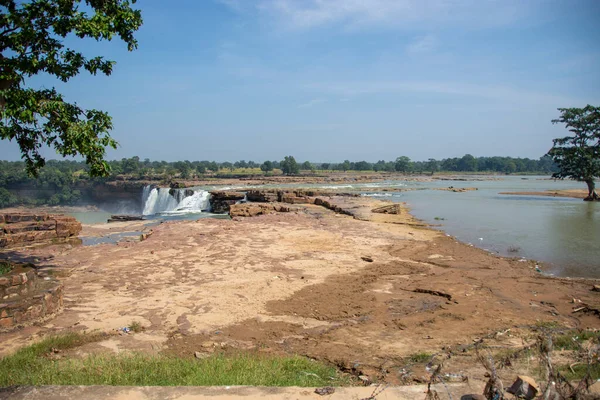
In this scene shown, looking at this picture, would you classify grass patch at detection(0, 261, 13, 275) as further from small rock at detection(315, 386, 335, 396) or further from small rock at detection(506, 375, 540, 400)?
small rock at detection(506, 375, 540, 400)

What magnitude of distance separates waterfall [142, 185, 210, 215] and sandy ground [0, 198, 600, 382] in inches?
865

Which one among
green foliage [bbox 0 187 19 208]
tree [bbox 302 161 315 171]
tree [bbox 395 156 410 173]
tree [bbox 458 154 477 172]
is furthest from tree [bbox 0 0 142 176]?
tree [bbox 458 154 477 172]

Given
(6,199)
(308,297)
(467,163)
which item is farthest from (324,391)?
(467,163)

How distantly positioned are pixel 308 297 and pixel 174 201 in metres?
33.4

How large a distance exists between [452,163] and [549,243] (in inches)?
5967

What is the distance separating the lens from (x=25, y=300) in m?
6.85

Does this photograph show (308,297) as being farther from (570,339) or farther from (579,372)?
(579,372)

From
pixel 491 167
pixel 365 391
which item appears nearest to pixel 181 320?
pixel 365 391

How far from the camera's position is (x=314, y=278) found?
33.9 ft

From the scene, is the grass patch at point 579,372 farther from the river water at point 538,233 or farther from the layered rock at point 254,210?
the layered rock at point 254,210

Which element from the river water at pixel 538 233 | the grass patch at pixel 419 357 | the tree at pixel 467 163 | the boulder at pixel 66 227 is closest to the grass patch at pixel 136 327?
the grass patch at pixel 419 357

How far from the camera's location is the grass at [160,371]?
3971 mm

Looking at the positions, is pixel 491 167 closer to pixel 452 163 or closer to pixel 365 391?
pixel 452 163

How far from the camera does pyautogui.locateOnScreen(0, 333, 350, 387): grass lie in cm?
397
